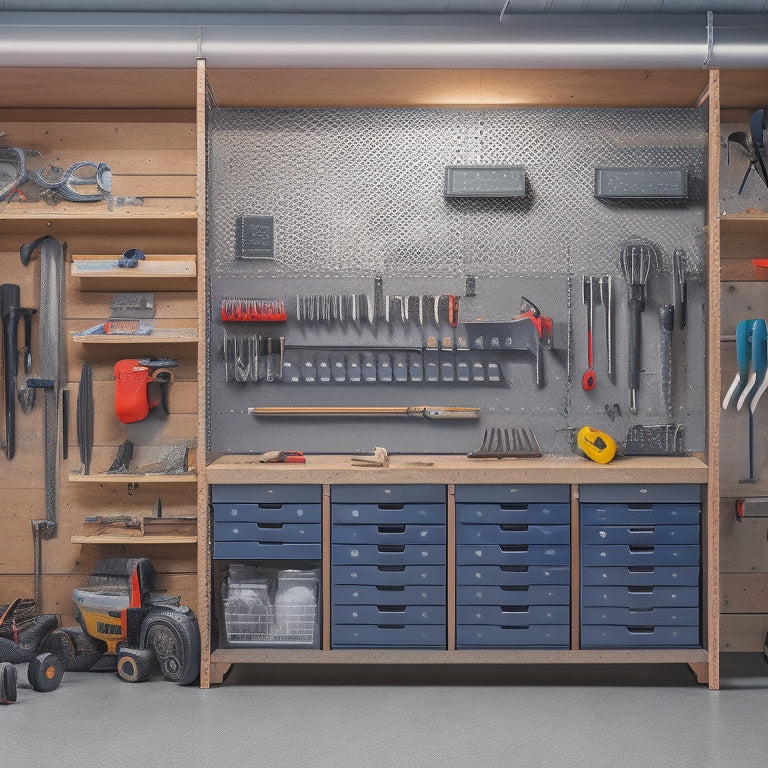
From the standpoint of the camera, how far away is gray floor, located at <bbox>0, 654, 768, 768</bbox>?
2926mm

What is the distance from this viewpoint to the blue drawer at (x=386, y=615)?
365 centimetres

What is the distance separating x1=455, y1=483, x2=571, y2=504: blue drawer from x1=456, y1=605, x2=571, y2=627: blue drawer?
461mm

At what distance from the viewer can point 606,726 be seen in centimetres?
318

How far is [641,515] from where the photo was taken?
3.66 metres

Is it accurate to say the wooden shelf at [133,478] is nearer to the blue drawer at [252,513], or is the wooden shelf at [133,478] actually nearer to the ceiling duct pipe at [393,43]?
the blue drawer at [252,513]

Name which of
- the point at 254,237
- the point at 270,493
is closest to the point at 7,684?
the point at 270,493

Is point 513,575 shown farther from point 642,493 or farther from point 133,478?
point 133,478

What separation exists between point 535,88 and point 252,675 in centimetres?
301

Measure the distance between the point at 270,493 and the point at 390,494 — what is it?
0.53 meters

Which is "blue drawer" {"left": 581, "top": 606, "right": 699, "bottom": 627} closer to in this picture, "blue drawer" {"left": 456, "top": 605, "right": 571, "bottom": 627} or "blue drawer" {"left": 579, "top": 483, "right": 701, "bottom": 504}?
"blue drawer" {"left": 456, "top": 605, "right": 571, "bottom": 627}

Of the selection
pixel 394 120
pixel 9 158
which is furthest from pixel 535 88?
pixel 9 158

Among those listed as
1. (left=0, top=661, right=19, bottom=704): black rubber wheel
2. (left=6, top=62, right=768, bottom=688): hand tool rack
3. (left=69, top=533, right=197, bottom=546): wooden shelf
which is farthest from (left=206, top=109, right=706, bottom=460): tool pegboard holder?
(left=0, top=661, right=19, bottom=704): black rubber wheel

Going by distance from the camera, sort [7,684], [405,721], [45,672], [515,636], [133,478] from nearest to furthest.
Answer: [405,721]
[7,684]
[45,672]
[515,636]
[133,478]

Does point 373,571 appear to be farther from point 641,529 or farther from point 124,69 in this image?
point 124,69
